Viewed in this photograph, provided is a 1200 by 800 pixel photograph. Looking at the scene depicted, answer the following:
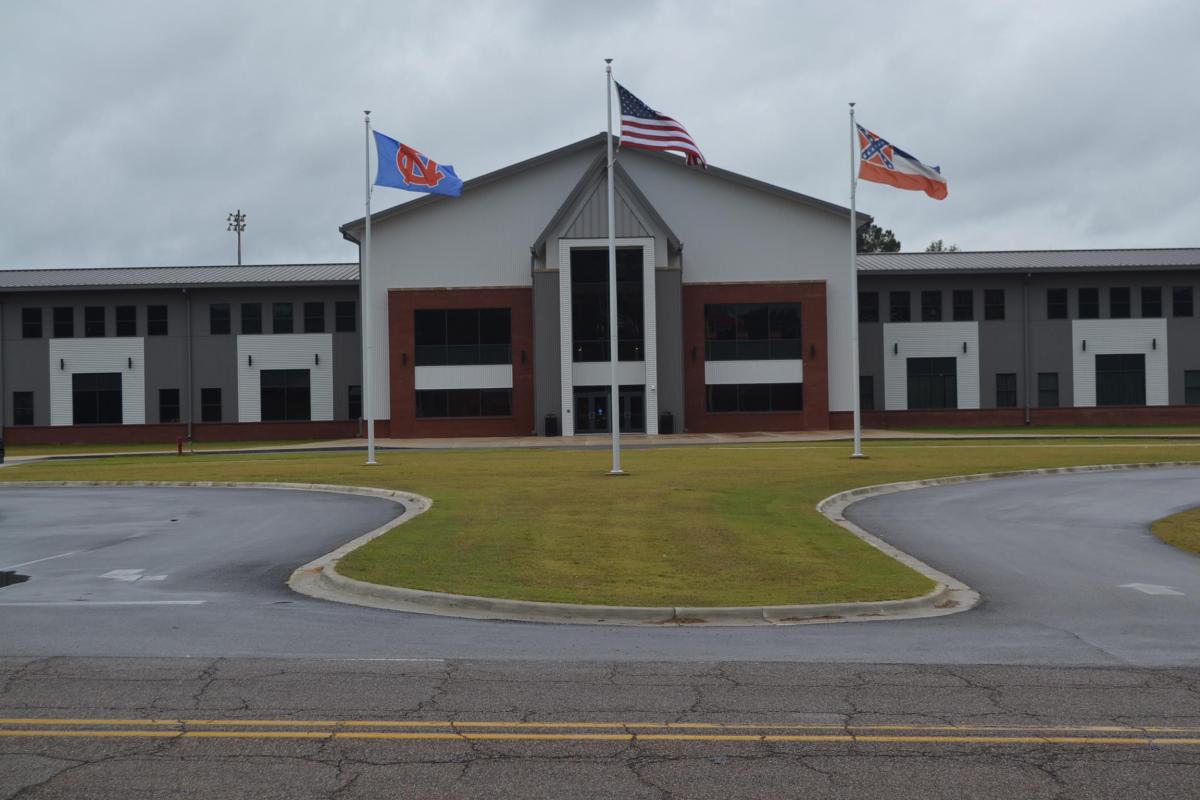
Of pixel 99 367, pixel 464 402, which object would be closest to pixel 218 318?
pixel 99 367

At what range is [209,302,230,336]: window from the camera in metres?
59.7

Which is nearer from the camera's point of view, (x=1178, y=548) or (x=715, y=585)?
(x=715, y=585)

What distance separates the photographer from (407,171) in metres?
32.1

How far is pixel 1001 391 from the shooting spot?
61.0 m

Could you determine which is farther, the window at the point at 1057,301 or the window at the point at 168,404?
the window at the point at 1057,301

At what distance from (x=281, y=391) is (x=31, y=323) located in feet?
47.3

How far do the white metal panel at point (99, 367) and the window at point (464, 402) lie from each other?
54.1ft

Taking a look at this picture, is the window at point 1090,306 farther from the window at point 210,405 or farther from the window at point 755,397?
the window at point 210,405

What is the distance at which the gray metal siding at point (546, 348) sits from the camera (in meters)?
55.0

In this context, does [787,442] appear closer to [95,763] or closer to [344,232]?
[344,232]

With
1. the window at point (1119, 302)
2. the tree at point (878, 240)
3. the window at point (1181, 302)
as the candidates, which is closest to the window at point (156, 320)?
the window at point (1119, 302)

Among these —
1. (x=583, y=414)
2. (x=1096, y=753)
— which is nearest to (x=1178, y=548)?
(x=1096, y=753)

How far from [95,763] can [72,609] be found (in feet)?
19.7

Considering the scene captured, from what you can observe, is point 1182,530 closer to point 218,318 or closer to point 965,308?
point 965,308
